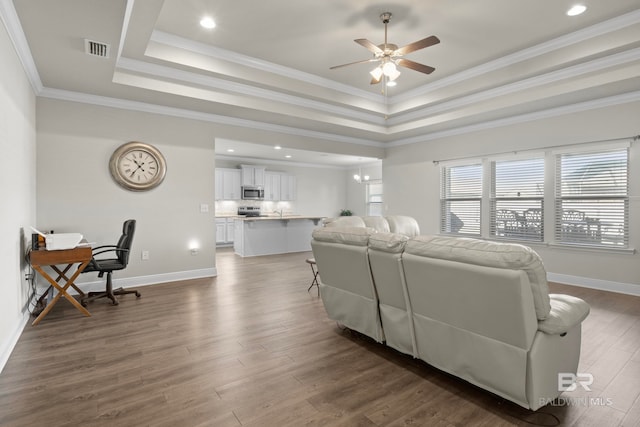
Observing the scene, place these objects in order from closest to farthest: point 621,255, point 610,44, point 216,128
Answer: point 610,44, point 621,255, point 216,128

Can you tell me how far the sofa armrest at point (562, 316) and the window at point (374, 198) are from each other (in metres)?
9.27

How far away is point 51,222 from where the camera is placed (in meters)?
4.27

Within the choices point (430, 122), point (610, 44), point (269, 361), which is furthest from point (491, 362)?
point (430, 122)

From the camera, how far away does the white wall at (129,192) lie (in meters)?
4.29

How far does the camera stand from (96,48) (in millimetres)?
3166

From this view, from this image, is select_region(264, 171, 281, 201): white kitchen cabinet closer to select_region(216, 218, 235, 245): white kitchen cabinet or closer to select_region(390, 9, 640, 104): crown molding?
select_region(216, 218, 235, 245): white kitchen cabinet

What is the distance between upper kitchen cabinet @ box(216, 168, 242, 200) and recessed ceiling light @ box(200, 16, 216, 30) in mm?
6345

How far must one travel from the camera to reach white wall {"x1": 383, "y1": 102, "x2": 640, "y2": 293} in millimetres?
4387

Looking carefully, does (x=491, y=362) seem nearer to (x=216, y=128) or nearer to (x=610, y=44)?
(x=610, y=44)

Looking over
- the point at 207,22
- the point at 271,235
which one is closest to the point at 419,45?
the point at 207,22

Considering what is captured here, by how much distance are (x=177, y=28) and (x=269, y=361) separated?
3.65 meters

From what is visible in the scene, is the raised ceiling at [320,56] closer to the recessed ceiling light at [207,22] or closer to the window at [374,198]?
the recessed ceiling light at [207,22]

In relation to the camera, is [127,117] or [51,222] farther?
[127,117]

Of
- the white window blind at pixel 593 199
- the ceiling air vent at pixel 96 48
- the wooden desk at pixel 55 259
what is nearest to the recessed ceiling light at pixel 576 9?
the white window blind at pixel 593 199
